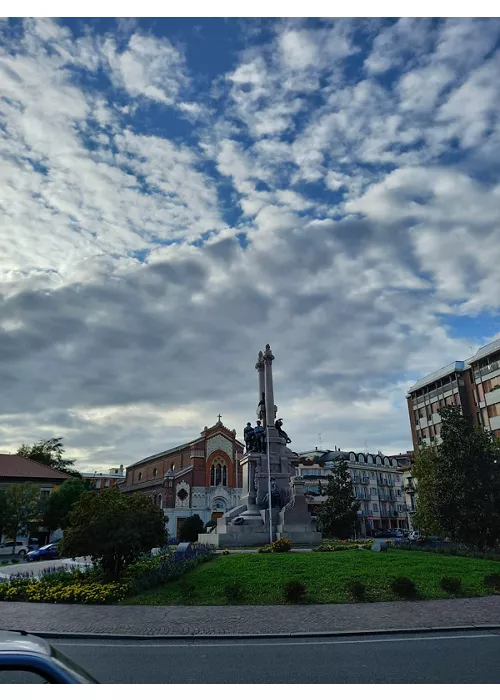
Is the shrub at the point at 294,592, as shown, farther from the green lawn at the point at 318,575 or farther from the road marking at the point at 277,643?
the road marking at the point at 277,643

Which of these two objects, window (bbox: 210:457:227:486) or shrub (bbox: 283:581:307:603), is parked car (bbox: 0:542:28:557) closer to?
window (bbox: 210:457:227:486)

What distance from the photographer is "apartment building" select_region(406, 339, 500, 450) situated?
53000mm

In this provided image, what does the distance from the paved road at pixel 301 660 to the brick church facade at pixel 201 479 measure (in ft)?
165

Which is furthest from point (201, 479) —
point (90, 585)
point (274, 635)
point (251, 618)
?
point (274, 635)

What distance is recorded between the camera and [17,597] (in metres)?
16.4

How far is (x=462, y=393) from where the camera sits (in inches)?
2283

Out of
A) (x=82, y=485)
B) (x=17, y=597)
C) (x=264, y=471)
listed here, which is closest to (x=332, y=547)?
(x=264, y=471)

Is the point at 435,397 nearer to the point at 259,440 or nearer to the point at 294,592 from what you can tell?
the point at 259,440

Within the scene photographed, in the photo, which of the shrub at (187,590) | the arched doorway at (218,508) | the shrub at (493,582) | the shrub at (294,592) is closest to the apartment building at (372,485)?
the arched doorway at (218,508)

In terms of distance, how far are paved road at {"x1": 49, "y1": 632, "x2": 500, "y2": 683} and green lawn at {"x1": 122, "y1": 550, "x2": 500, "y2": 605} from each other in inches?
158

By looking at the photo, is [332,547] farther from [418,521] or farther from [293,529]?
[418,521]

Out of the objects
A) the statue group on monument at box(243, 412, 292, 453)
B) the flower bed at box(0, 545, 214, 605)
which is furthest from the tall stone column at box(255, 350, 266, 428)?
the flower bed at box(0, 545, 214, 605)

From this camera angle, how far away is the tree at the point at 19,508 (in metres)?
42.8

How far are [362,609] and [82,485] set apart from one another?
147ft
